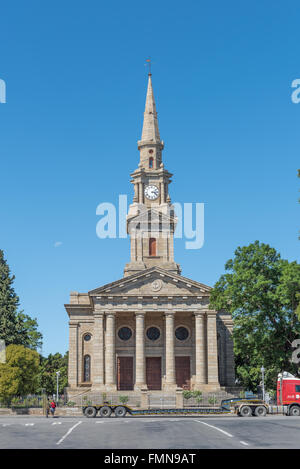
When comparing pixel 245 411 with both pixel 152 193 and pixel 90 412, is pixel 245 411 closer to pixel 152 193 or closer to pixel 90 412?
pixel 90 412

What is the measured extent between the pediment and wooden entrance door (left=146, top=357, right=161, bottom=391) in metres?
8.19

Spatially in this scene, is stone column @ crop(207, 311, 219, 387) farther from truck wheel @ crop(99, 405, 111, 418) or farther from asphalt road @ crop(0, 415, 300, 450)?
asphalt road @ crop(0, 415, 300, 450)

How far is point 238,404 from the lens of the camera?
146ft

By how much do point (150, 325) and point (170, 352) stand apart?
18.8 feet

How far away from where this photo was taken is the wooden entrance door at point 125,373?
68.5 metres

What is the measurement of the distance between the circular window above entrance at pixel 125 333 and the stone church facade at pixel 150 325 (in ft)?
0.33

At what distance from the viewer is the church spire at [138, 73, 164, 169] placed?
80375 mm

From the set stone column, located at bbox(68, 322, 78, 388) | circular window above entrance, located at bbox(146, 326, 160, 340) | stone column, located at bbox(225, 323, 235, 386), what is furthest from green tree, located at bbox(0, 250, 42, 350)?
stone column, located at bbox(225, 323, 235, 386)

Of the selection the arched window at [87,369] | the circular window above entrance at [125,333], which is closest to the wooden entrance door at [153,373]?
the circular window above entrance at [125,333]

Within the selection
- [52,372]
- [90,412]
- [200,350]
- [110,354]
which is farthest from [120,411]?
[52,372]

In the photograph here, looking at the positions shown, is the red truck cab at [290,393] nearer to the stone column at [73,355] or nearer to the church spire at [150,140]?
the stone column at [73,355]
